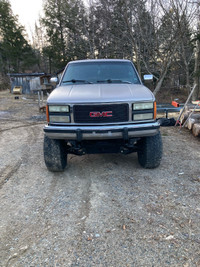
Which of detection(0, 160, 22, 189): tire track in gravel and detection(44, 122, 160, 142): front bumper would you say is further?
detection(0, 160, 22, 189): tire track in gravel

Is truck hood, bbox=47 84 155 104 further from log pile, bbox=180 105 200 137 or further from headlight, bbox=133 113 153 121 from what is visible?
log pile, bbox=180 105 200 137

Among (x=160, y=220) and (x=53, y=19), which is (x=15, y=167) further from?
(x=53, y=19)

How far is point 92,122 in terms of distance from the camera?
317 cm

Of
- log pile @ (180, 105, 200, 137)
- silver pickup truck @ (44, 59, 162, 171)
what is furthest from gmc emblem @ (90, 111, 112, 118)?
log pile @ (180, 105, 200, 137)

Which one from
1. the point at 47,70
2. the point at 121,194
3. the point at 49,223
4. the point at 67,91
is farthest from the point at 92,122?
the point at 47,70

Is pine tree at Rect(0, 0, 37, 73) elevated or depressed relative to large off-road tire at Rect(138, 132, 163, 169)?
elevated

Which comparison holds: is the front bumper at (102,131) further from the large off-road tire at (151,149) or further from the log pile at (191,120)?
the log pile at (191,120)

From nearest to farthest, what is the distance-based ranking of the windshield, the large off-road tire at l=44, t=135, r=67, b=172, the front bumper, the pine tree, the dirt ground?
the dirt ground
the front bumper
the large off-road tire at l=44, t=135, r=67, b=172
the windshield
the pine tree

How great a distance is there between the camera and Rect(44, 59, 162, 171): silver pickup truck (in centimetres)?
310

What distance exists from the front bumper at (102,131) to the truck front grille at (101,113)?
0.42 ft

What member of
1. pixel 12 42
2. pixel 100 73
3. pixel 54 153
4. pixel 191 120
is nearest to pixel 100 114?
pixel 54 153

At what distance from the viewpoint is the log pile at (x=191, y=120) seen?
612cm

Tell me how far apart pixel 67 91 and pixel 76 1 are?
1687 centimetres

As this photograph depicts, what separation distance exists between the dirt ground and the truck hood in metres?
1.43
